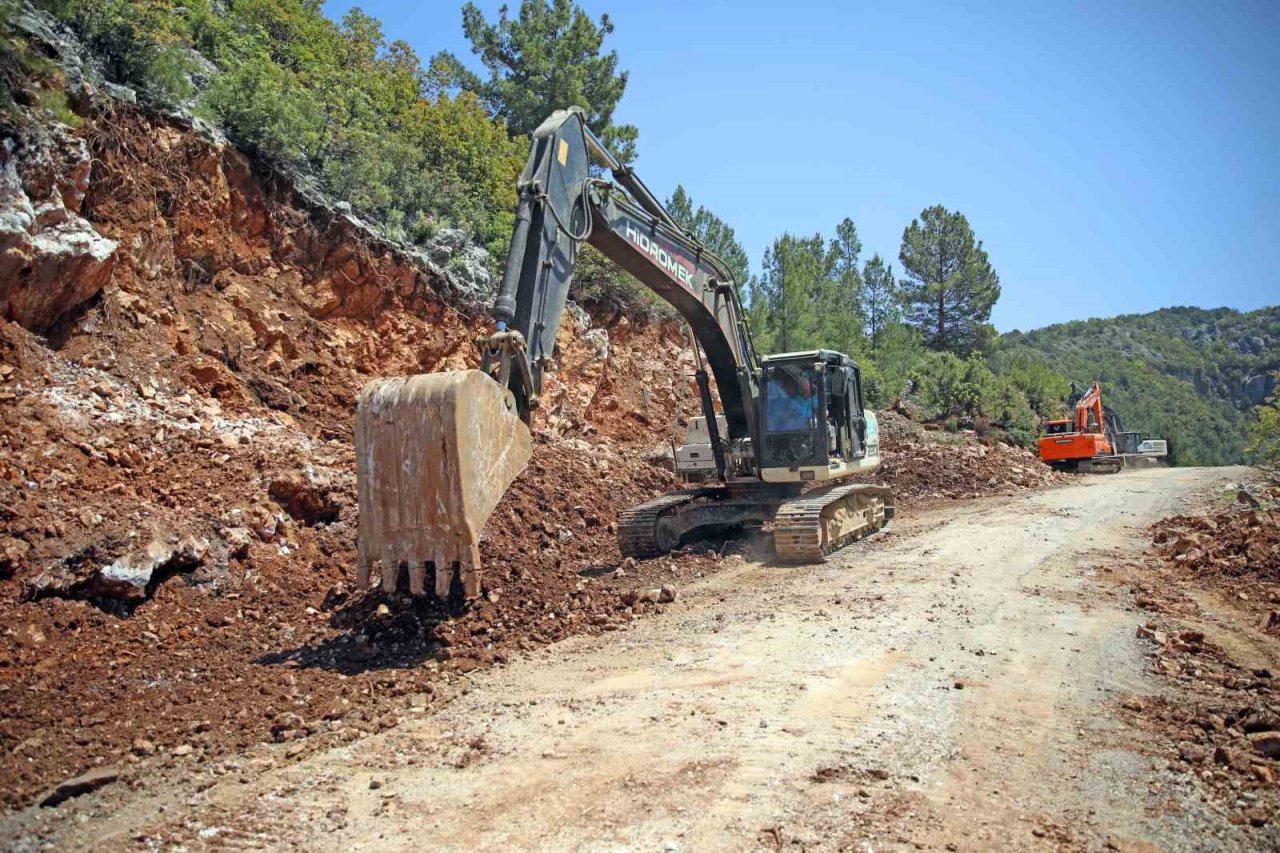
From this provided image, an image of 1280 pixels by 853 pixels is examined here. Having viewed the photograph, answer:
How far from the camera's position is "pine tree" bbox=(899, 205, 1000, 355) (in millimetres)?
42562

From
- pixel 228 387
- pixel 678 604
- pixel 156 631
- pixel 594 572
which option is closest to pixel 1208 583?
pixel 678 604

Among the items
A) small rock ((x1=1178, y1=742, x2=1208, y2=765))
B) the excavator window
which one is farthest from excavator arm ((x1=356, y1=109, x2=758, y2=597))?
small rock ((x1=1178, y1=742, x2=1208, y2=765))

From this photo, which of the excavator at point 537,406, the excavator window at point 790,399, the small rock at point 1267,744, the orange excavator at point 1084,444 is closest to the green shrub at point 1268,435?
the excavator at point 537,406

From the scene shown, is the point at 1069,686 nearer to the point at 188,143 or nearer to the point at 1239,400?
the point at 188,143

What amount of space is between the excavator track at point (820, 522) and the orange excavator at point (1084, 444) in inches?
705

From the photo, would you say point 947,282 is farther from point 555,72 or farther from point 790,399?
point 790,399

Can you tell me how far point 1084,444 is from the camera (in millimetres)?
27188

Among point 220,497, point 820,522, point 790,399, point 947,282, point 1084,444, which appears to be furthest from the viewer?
point 947,282

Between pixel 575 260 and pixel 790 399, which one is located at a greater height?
Result: pixel 575 260

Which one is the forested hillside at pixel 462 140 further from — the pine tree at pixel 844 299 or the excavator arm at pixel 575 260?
the excavator arm at pixel 575 260

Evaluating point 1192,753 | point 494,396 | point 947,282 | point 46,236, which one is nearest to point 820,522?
point 494,396

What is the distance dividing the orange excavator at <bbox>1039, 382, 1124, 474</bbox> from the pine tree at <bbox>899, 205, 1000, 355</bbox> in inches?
547

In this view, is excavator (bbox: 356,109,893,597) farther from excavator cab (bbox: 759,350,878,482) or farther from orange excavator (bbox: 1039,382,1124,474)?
orange excavator (bbox: 1039,382,1124,474)

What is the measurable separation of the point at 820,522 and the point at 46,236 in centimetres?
917
